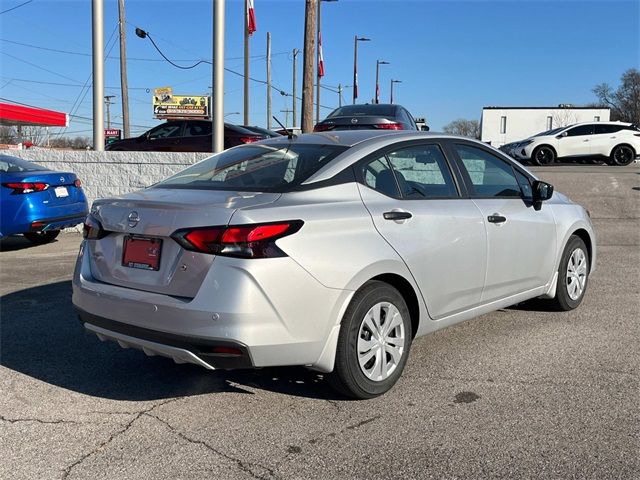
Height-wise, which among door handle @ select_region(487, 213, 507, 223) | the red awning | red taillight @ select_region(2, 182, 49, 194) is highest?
the red awning

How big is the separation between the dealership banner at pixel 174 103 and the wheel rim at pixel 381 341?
80584 millimetres

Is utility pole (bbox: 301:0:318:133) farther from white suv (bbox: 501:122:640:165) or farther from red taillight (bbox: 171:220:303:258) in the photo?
red taillight (bbox: 171:220:303:258)

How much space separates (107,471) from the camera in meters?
2.93

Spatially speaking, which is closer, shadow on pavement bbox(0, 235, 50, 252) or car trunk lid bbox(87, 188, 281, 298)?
car trunk lid bbox(87, 188, 281, 298)

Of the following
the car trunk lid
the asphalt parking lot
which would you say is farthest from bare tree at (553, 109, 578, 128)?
the car trunk lid

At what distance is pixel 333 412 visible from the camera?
357 centimetres

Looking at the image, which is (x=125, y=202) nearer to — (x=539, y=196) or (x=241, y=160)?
(x=241, y=160)

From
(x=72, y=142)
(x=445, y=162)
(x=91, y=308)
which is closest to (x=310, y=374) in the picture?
(x=91, y=308)

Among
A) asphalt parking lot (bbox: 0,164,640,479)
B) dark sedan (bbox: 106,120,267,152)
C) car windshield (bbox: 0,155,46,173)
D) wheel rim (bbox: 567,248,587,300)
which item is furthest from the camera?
dark sedan (bbox: 106,120,267,152)

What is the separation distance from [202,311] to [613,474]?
7.01 feet

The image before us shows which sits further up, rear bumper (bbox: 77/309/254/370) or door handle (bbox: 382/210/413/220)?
door handle (bbox: 382/210/413/220)

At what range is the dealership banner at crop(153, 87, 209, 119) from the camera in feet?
273

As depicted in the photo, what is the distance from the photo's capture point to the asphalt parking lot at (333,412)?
9.80ft

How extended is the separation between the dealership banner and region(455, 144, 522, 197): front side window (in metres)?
79.4
